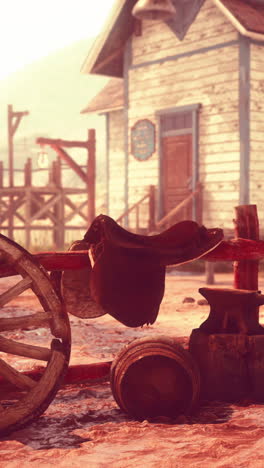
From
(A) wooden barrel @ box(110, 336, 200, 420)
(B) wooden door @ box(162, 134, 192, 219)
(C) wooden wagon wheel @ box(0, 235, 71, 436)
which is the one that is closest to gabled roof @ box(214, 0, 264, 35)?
(B) wooden door @ box(162, 134, 192, 219)

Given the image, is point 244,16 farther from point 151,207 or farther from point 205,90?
point 151,207

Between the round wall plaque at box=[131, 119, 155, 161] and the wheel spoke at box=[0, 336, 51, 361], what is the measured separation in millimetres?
12002

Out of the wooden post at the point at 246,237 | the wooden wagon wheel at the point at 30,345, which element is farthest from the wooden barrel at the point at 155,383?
the wooden post at the point at 246,237

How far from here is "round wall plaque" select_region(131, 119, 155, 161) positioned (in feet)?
51.4

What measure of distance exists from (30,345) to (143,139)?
12.3 meters

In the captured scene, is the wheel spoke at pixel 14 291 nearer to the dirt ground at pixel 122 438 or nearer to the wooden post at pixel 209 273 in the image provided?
the dirt ground at pixel 122 438

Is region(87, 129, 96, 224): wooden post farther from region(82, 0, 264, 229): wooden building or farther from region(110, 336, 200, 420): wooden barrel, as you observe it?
region(110, 336, 200, 420): wooden barrel

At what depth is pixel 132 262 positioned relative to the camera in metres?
4.24

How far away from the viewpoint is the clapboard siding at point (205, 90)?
13836 millimetres

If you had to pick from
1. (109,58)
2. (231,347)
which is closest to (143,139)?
(109,58)

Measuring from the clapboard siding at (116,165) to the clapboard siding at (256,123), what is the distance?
4.83 m

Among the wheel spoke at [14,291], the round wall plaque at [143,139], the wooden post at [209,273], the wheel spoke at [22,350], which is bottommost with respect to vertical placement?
the wooden post at [209,273]

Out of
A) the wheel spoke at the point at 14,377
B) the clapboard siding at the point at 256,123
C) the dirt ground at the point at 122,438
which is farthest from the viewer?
the clapboard siding at the point at 256,123

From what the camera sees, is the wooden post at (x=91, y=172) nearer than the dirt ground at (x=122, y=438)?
No
